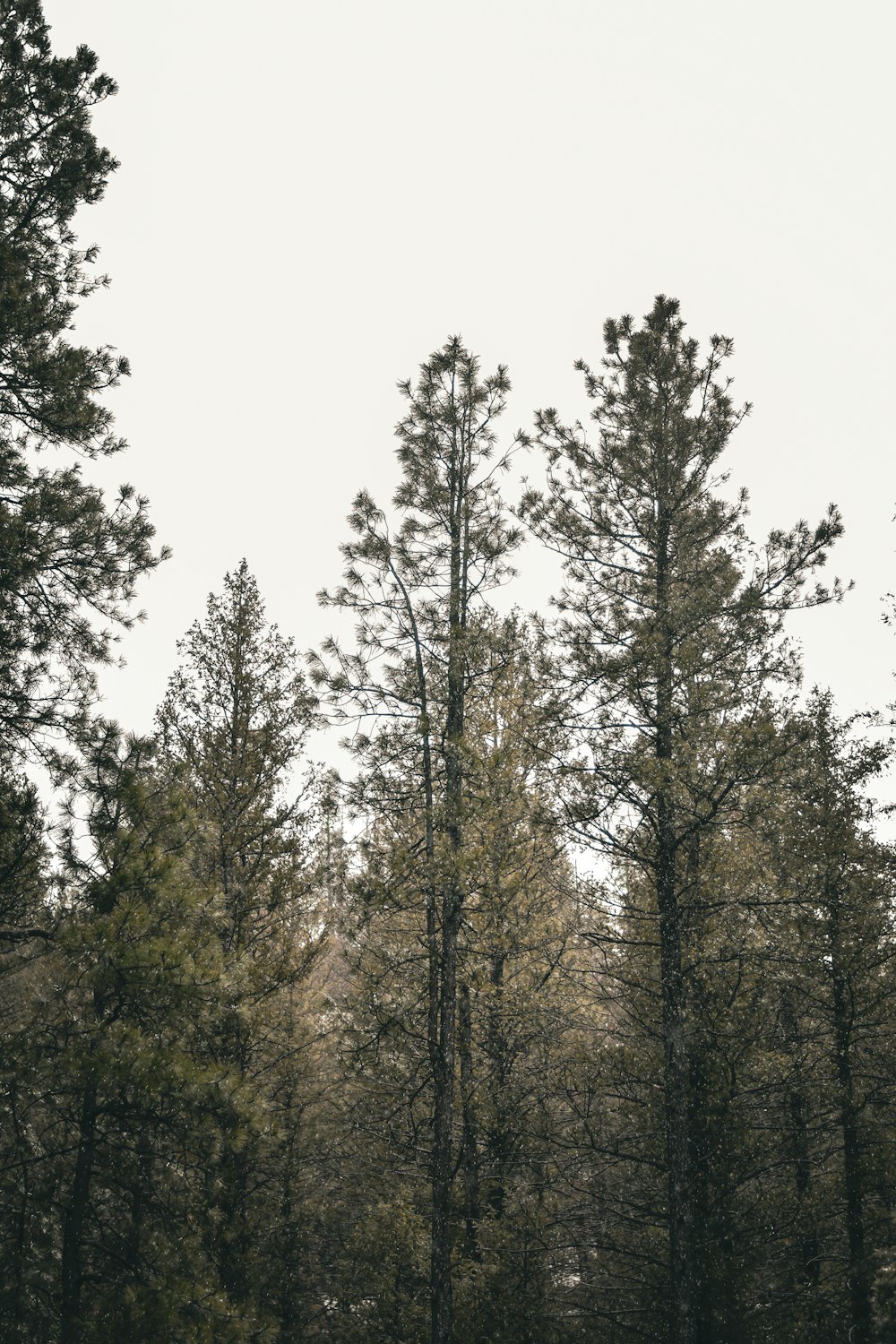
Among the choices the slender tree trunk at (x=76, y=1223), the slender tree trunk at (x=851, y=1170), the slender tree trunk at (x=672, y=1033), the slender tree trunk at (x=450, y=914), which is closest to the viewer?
the slender tree trunk at (x=76, y=1223)

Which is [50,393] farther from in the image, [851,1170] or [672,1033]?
[851,1170]

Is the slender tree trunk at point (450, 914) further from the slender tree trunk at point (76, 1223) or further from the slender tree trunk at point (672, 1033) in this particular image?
the slender tree trunk at point (76, 1223)

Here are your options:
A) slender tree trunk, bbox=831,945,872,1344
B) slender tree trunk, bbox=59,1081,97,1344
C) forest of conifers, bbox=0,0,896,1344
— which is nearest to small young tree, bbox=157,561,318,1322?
forest of conifers, bbox=0,0,896,1344

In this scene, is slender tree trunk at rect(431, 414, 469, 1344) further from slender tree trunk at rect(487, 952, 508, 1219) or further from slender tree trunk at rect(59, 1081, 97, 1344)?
slender tree trunk at rect(59, 1081, 97, 1344)

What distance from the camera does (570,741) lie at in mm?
11297

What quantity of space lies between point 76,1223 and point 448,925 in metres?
4.95

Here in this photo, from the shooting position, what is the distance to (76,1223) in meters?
8.10

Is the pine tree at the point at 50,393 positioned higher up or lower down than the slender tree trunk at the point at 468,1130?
higher up

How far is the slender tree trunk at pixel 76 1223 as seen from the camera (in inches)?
306

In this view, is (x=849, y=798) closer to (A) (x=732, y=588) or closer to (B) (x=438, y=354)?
(A) (x=732, y=588)

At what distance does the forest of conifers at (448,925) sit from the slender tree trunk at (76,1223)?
1.6 inches

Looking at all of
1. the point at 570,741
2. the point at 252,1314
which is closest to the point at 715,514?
the point at 570,741

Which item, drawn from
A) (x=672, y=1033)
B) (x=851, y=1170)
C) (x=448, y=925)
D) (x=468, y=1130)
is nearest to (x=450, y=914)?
(x=448, y=925)

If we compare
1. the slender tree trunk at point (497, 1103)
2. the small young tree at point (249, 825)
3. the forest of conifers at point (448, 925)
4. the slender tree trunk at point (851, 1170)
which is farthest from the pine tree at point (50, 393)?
the slender tree trunk at point (851, 1170)
